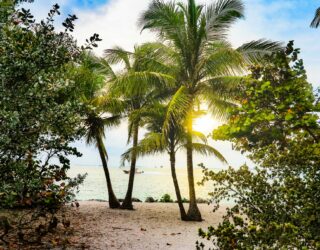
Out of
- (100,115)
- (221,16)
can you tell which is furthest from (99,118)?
(221,16)

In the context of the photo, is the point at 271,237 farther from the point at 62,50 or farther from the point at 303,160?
the point at 62,50

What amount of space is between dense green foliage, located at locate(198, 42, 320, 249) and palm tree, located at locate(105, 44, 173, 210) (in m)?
7.08

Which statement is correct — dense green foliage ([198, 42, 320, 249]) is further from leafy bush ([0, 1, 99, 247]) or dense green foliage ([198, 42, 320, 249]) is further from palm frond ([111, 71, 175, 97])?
palm frond ([111, 71, 175, 97])

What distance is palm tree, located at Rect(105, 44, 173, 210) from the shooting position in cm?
1432

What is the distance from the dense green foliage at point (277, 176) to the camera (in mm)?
3752

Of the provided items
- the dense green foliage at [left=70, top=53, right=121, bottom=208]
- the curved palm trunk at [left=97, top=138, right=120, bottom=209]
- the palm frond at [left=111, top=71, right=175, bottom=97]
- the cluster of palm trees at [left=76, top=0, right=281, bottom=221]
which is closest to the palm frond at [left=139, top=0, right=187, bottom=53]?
the cluster of palm trees at [left=76, top=0, right=281, bottom=221]

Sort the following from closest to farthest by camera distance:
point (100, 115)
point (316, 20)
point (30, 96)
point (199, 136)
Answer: point (30, 96) < point (316, 20) < point (199, 136) < point (100, 115)

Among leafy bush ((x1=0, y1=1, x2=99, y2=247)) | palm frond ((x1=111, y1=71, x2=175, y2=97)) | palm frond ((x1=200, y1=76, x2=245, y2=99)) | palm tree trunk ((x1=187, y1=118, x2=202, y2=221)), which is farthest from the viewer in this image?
palm tree trunk ((x1=187, y1=118, x2=202, y2=221))

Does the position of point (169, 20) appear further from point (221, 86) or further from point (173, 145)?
Result: point (173, 145)

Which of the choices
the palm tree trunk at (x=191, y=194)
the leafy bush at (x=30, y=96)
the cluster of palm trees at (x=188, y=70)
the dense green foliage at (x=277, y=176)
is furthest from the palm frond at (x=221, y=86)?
the leafy bush at (x=30, y=96)

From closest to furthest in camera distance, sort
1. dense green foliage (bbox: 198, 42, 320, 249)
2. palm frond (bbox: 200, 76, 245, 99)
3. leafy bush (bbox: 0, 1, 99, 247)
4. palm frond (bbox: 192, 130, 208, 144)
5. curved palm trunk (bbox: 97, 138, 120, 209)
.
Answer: dense green foliage (bbox: 198, 42, 320, 249) → leafy bush (bbox: 0, 1, 99, 247) → palm frond (bbox: 200, 76, 245, 99) → palm frond (bbox: 192, 130, 208, 144) → curved palm trunk (bbox: 97, 138, 120, 209)

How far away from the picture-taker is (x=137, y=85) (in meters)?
14.6

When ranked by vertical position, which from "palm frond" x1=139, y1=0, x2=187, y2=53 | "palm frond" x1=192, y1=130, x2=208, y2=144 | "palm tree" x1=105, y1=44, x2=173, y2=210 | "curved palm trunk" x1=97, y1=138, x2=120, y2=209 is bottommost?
"curved palm trunk" x1=97, y1=138, x2=120, y2=209

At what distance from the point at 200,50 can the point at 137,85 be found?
333 cm
